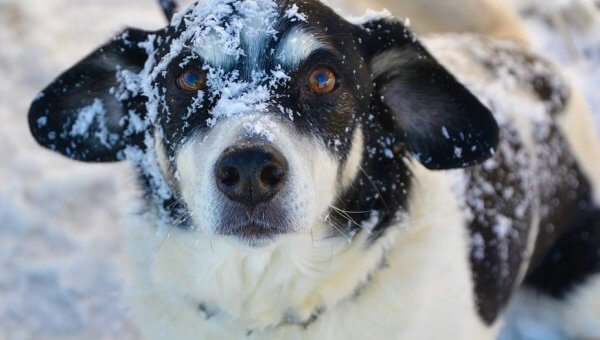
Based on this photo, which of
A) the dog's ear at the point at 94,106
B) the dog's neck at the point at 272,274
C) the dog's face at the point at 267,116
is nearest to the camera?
the dog's face at the point at 267,116

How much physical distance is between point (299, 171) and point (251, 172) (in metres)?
0.16

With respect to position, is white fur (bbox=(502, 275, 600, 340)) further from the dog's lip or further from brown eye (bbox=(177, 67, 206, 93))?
brown eye (bbox=(177, 67, 206, 93))

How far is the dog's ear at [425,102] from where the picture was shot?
246 cm

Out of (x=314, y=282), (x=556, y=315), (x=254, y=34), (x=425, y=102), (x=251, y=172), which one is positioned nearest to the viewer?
(x=251, y=172)

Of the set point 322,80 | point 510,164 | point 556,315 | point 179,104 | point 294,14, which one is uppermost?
point 294,14

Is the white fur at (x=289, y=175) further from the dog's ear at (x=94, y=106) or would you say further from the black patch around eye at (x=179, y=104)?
the dog's ear at (x=94, y=106)

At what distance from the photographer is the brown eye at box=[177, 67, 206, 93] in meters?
2.21

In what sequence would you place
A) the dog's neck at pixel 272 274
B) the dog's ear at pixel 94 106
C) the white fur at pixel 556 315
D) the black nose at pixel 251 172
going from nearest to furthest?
the black nose at pixel 251 172
the dog's neck at pixel 272 274
the dog's ear at pixel 94 106
the white fur at pixel 556 315

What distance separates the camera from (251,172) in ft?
6.20

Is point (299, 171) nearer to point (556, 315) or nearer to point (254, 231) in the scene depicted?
point (254, 231)

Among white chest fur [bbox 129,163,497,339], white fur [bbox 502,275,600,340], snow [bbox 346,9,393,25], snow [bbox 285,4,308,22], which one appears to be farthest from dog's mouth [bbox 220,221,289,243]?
white fur [bbox 502,275,600,340]

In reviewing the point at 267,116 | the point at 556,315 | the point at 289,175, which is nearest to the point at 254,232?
the point at 289,175

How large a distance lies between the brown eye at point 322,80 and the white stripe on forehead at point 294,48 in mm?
61

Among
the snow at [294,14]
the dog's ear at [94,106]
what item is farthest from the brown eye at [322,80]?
the dog's ear at [94,106]
